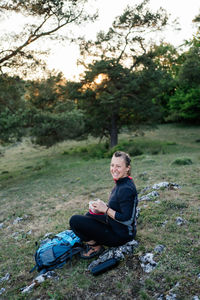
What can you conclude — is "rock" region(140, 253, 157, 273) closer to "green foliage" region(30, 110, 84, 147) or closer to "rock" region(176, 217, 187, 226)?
"rock" region(176, 217, 187, 226)

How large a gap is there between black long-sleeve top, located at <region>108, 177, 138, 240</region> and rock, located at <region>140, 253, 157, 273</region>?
371 mm

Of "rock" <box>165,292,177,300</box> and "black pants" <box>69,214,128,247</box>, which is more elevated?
"black pants" <box>69,214,128,247</box>

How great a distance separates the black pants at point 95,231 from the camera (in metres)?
3.91

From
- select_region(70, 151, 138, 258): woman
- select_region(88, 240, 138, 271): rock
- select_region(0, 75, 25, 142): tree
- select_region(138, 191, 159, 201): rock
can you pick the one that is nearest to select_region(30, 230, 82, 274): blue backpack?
select_region(70, 151, 138, 258): woman

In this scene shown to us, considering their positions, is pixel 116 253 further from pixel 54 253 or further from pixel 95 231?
pixel 54 253

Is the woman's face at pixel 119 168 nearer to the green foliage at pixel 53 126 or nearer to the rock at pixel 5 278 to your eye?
the rock at pixel 5 278

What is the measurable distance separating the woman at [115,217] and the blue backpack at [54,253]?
0.84ft

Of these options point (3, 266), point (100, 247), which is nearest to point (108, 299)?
point (100, 247)

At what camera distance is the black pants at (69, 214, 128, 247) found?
3.91 meters

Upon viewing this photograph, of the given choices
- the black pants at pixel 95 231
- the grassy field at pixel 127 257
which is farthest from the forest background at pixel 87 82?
the black pants at pixel 95 231

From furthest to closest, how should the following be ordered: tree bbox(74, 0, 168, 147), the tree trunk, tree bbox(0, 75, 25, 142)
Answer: the tree trunk < tree bbox(74, 0, 168, 147) < tree bbox(0, 75, 25, 142)

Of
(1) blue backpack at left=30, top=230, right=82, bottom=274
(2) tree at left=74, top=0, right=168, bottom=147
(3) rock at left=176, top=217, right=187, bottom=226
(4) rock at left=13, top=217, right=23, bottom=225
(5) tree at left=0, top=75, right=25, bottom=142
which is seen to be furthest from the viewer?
(2) tree at left=74, top=0, right=168, bottom=147

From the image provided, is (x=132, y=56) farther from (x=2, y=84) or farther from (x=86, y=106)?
(x=2, y=84)

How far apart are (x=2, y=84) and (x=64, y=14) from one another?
15.9 ft
